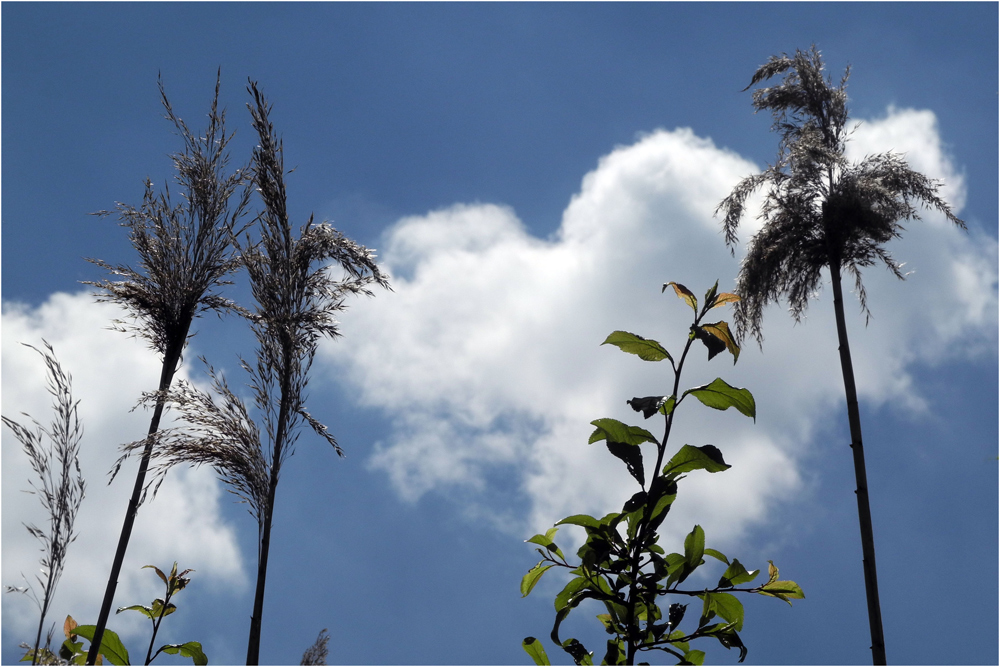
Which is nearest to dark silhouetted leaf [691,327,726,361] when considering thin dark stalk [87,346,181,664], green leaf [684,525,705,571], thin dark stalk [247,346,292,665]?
green leaf [684,525,705,571]

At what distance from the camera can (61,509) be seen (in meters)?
2.72

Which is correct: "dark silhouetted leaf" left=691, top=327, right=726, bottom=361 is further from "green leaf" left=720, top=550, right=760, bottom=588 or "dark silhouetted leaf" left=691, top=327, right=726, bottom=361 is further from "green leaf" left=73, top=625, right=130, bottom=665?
"green leaf" left=73, top=625, right=130, bottom=665

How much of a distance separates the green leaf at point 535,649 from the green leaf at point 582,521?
202 mm

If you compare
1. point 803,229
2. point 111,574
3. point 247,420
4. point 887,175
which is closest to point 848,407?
point 803,229

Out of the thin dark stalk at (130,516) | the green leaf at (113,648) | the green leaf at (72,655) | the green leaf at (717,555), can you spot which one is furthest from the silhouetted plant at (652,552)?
the thin dark stalk at (130,516)

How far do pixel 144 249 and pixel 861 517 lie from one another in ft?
18.9

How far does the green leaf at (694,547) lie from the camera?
2.94 ft

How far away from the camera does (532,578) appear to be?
0.93 m

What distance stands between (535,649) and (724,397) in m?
0.43

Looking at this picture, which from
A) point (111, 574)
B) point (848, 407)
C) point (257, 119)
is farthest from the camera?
point (848, 407)

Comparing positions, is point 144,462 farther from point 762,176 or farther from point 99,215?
point 762,176

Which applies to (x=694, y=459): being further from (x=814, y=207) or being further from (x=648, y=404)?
(x=814, y=207)

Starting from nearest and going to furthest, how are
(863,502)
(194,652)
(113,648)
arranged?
(113,648)
(194,652)
(863,502)

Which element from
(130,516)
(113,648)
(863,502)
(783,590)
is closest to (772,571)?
(783,590)
